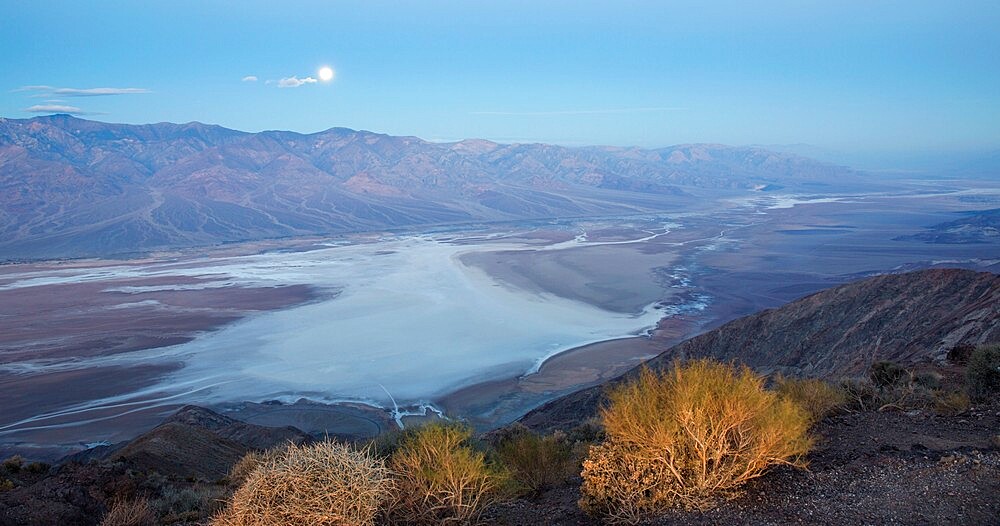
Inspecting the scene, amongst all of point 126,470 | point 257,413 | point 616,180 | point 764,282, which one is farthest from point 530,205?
point 126,470

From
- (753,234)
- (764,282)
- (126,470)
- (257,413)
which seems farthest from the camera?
(753,234)

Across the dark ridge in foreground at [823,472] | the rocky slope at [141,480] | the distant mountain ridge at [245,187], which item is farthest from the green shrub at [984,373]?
the distant mountain ridge at [245,187]

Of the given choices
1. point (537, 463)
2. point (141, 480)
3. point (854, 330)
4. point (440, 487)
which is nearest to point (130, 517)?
point (440, 487)

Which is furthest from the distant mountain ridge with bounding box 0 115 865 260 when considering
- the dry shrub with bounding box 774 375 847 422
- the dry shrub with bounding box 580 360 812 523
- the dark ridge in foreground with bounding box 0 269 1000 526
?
the dry shrub with bounding box 580 360 812 523

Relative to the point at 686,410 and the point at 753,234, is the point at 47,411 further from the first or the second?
the point at 753,234

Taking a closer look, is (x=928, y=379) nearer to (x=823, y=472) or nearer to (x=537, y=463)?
(x=823, y=472)

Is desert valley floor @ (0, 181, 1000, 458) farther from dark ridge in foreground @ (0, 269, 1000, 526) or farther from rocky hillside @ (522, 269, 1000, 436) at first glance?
dark ridge in foreground @ (0, 269, 1000, 526)
